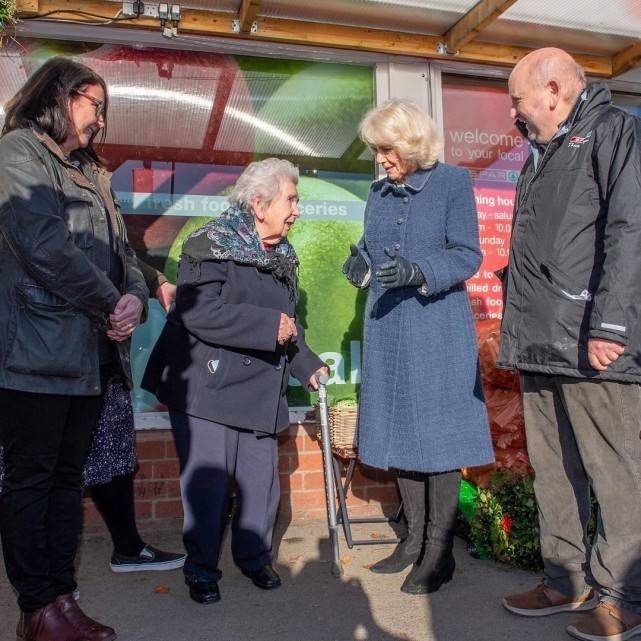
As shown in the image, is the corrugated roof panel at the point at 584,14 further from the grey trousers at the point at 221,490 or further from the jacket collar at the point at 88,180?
the grey trousers at the point at 221,490

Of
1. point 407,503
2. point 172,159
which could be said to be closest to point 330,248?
point 172,159

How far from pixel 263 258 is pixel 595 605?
211cm

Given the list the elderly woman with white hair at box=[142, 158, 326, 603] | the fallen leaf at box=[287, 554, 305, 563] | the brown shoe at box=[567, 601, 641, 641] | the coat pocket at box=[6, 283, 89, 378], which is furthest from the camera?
the fallen leaf at box=[287, 554, 305, 563]

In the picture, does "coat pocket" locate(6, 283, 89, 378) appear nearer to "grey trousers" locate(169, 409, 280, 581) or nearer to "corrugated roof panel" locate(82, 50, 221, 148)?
"grey trousers" locate(169, 409, 280, 581)

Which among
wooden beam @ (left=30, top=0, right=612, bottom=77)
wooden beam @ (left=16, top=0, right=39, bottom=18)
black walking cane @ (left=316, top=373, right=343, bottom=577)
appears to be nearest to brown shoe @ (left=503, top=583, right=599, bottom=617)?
black walking cane @ (left=316, top=373, right=343, bottom=577)

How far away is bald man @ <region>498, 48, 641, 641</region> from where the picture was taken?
267 centimetres

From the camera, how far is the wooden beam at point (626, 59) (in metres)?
5.09

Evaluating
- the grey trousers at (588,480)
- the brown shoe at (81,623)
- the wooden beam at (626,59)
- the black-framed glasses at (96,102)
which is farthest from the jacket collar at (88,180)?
the wooden beam at (626,59)

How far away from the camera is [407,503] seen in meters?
3.50

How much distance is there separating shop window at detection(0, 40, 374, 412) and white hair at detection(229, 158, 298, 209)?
1235 mm

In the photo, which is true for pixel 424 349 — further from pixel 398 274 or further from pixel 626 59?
pixel 626 59

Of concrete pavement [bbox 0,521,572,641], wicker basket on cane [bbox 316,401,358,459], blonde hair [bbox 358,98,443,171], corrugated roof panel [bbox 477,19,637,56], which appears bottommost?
concrete pavement [bbox 0,521,572,641]

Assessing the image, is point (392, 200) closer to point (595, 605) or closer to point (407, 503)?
point (407, 503)

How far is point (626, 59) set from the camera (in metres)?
5.18
